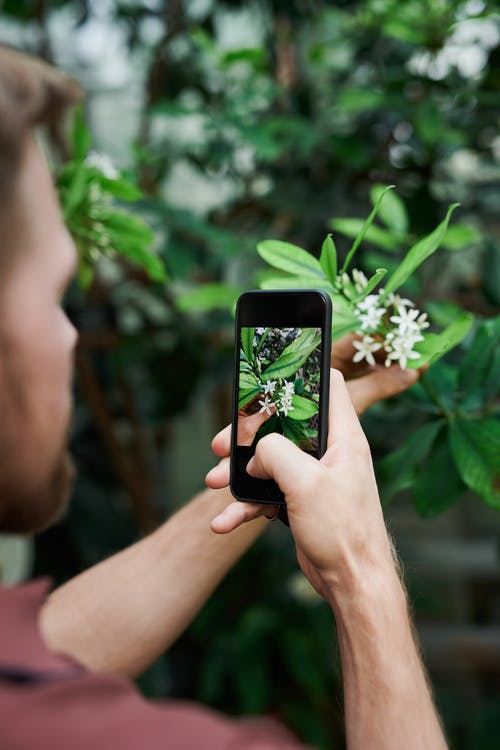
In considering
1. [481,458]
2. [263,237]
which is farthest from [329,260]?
[263,237]

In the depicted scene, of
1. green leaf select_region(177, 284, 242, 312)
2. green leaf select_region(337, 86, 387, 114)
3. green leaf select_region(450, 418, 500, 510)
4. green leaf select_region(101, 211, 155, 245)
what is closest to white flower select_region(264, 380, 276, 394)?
green leaf select_region(450, 418, 500, 510)

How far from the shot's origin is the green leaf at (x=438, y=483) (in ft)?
2.52

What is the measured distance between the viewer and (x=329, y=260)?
0.67 meters

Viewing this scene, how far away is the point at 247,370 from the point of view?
63cm

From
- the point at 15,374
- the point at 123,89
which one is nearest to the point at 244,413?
the point at 15,374

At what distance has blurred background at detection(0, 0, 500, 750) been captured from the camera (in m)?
1.31

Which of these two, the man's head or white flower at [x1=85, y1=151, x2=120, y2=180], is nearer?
the man's head

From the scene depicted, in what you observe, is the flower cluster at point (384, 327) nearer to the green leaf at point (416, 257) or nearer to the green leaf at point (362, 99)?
the green leaf at point (416, 257)

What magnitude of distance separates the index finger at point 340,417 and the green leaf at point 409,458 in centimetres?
20

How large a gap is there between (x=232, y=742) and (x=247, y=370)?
11.9 inches

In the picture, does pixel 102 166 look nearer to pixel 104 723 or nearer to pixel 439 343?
pixel 439 343

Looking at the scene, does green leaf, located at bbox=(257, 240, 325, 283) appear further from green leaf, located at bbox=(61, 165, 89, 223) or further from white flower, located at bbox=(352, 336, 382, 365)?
green leaf, located at bbox=(61, 165, 89, 223)

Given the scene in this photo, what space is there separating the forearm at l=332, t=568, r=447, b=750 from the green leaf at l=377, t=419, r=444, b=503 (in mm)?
223

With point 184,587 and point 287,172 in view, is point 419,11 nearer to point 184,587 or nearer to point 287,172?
point 287,172
